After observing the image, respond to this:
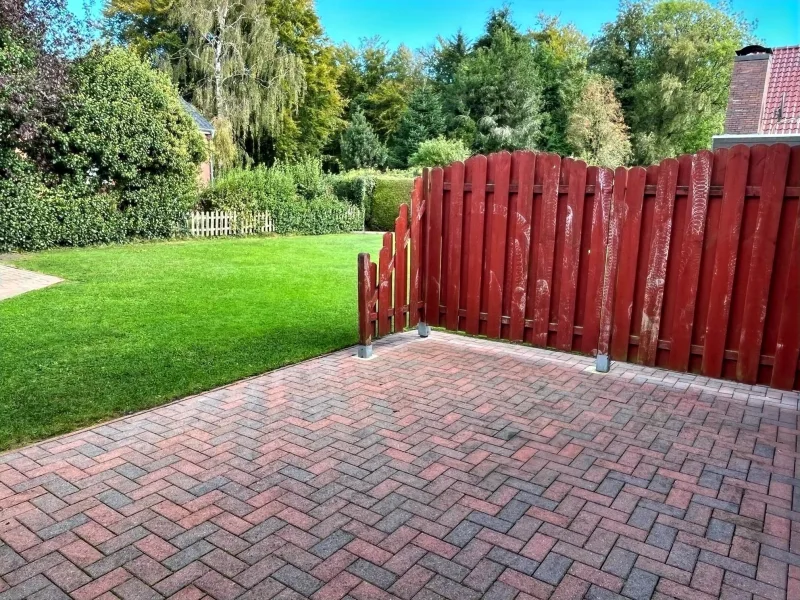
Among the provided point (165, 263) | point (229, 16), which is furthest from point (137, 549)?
point (229, 16)

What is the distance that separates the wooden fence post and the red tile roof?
1527 cm

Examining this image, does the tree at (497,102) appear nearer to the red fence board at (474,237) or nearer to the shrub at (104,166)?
the shrub at (104,166)

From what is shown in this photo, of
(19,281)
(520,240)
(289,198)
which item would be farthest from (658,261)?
(289,198)

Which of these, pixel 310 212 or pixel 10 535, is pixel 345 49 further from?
pixel 10 535

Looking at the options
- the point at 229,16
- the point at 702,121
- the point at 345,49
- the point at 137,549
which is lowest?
the point at 137,549

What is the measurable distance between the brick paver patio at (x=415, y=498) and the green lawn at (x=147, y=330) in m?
0.50

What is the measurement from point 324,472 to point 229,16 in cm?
2971

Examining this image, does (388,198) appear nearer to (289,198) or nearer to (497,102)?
(289,198)

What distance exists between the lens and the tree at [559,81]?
38719mm

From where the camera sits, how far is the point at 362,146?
122 feet

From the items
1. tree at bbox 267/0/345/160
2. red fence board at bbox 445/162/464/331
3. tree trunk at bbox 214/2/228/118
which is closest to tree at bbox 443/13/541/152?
tree at bbox 267/0/345/160

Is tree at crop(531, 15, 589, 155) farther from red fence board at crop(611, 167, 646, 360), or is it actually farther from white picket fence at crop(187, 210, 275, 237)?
red fence board at crop(611, 167, 646, 360)

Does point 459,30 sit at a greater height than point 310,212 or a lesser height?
greater

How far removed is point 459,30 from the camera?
139 ft
